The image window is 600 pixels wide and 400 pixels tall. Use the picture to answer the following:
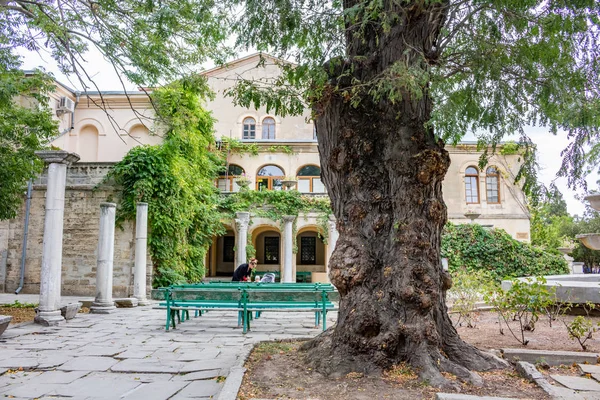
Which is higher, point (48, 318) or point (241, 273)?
point (241, 273)

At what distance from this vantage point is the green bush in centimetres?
1948

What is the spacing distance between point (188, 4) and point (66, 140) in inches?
631

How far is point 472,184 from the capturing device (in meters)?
23.4

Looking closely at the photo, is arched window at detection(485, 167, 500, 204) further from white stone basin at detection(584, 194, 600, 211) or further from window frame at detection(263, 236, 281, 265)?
white stone basin at detection(584, 194, 600, 211)

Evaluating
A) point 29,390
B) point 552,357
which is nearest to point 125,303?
point 29,390

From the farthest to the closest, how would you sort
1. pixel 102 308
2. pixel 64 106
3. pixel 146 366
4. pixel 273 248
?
pixel 273 248, pixel 64 106, pixel 102 308, pixel 146 366

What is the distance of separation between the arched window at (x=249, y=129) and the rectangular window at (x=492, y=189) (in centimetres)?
1240

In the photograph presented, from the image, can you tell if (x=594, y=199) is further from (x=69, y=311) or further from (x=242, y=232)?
(x=242, y=232)

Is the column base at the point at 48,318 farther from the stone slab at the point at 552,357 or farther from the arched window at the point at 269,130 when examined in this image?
the arched window at the point at 269,130

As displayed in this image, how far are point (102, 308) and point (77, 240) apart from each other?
16.1 ft

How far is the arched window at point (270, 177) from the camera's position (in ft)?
72.7

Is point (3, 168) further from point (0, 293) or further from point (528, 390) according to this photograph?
point (528, 390)

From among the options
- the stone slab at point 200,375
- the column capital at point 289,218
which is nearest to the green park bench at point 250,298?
the stone slab at point 200,375

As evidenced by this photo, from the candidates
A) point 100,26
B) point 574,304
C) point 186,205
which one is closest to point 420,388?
point 574,304
